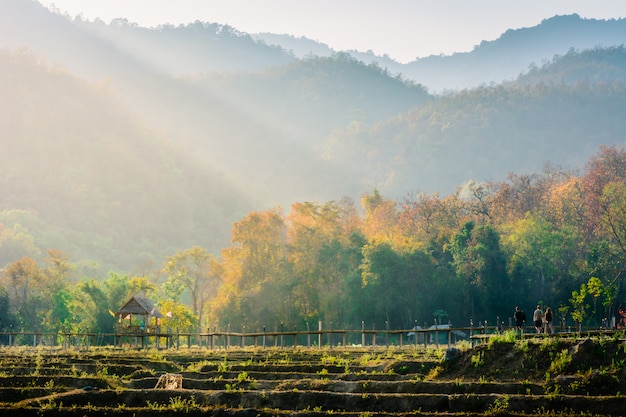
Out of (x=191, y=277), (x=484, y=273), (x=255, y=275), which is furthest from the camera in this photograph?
(x=191, y=277)

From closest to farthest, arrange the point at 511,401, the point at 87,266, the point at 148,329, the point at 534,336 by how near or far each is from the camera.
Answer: the point at 511,401 → the point at 534,336 → the point at 148,329 → the point at 87,266

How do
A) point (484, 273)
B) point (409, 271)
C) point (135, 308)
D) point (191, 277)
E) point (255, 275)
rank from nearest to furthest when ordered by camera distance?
point (135, 308)
point (484, 273)
point (409, 271)
point (255, 275)
point (191, 277)

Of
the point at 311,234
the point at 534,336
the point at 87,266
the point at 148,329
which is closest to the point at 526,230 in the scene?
the point at 311,234

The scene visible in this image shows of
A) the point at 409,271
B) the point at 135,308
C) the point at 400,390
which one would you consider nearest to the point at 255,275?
the point at 409,271

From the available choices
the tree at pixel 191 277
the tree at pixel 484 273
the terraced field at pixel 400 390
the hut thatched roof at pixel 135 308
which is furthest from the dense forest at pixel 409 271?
the terraced field at pixel 400 390

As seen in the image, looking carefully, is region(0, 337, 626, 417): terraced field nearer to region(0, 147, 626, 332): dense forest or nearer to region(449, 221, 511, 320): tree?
region(0, 147, 626, 332): dense forest

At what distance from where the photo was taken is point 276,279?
98812 mm

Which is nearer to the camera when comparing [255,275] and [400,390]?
[400,390]

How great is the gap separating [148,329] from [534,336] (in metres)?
49.2

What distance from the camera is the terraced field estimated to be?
28.2 metres

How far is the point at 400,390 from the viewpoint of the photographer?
3284cm

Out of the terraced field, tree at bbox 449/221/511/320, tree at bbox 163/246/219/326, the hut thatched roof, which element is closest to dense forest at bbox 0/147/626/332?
tree at bbox 449/221/511/320

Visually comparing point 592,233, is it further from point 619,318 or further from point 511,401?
point 511,401

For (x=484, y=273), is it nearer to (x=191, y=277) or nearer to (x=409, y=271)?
(x=409, y=271)
